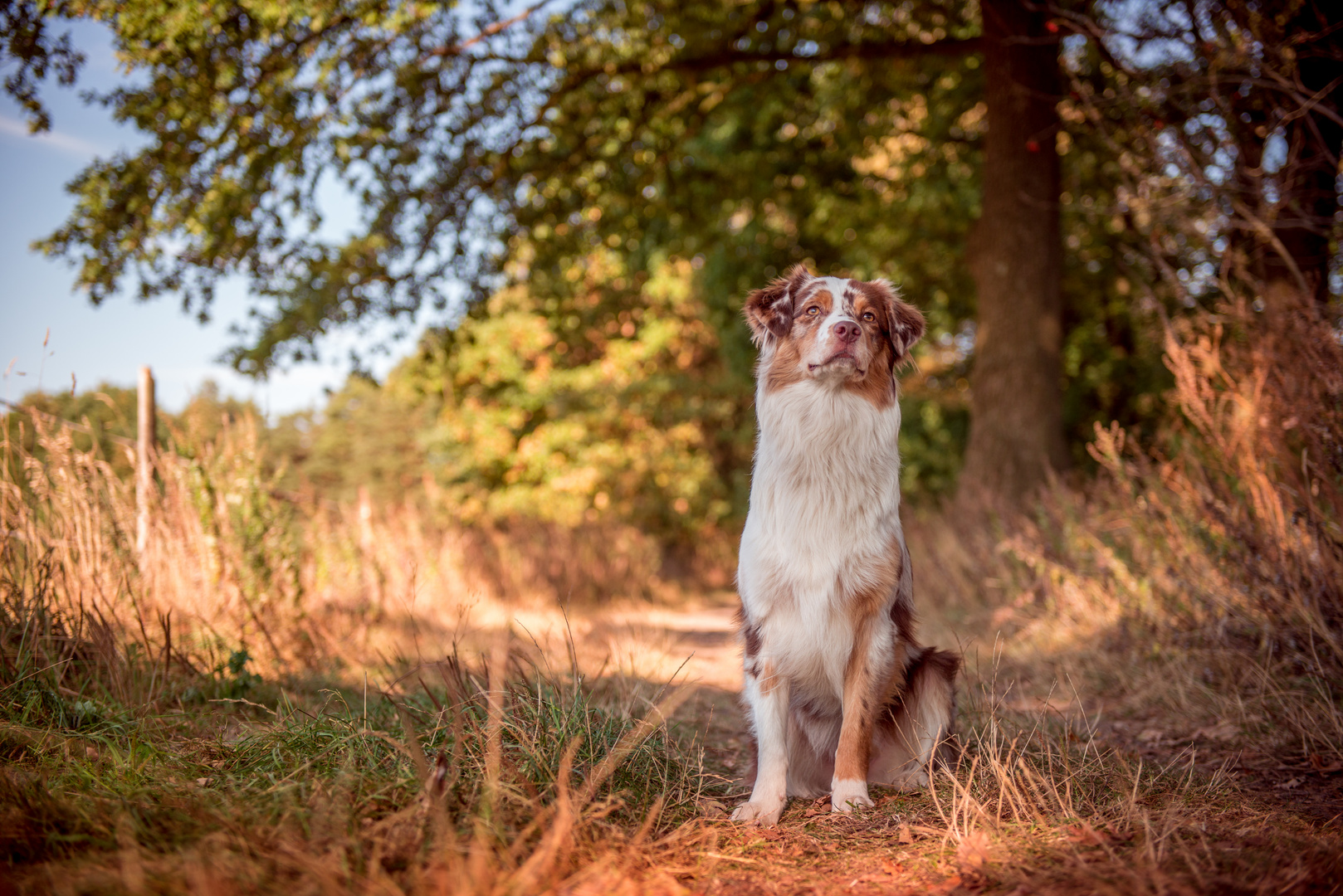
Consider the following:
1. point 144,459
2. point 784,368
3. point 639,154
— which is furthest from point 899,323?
point 639,154

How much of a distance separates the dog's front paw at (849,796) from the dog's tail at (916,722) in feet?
1.05

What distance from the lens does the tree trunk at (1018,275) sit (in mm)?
7812

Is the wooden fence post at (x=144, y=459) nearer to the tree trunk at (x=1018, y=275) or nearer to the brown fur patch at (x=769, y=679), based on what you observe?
the brown fur patch at (x=769, y=679)

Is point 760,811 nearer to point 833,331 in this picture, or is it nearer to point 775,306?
point 833,331

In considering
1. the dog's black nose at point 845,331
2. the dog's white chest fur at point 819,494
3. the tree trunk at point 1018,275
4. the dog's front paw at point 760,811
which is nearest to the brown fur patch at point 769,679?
the dog's white chest fur at point 819,494

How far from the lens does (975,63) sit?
34.7ft

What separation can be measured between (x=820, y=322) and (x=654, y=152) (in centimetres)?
797

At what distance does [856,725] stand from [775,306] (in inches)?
63.8

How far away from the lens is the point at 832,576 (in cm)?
291

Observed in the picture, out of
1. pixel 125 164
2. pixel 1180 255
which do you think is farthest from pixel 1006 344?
pixel 125 164

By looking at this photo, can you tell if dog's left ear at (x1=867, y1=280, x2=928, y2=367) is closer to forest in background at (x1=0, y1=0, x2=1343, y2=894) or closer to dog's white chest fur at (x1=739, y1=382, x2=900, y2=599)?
dog's white chest fur at (x1=739, y1=382, x2=900, y2=599)

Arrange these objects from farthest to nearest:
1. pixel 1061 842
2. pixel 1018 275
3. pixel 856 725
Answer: pixel 1018 275
pixel 856 725
pixel 1061 842

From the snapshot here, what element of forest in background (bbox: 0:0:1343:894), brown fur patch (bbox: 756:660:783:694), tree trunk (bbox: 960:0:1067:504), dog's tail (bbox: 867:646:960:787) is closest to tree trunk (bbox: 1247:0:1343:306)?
forest in background (bbox: 0:0:1343:894)

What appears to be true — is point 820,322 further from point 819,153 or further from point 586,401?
point 586,401
